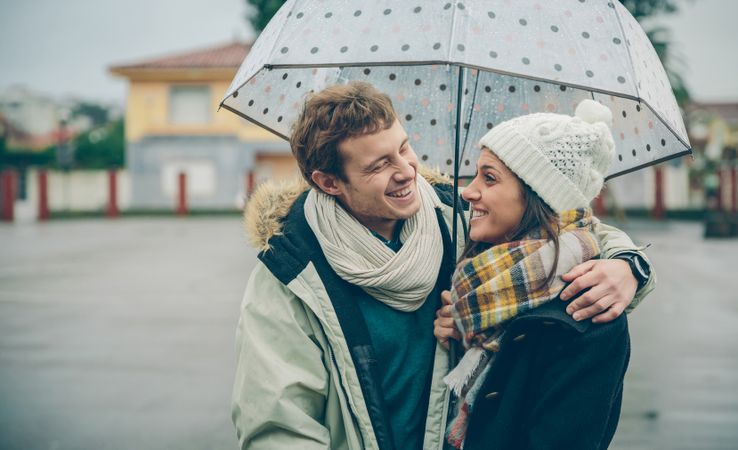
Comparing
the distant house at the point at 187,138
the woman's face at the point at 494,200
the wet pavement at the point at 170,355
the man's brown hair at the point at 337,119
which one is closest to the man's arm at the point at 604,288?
the woman's face at the point at 494,200

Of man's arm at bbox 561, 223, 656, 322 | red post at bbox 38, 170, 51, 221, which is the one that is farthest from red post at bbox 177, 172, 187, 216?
man's arm at bbox 561, 223, 656, 322

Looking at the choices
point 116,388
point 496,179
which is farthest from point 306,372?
point 116,388

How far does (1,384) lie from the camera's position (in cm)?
535

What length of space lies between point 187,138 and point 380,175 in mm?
30878

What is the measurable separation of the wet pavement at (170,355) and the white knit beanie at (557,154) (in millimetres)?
2762

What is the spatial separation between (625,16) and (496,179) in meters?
0.71

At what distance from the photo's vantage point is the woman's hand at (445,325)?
200 centimetres

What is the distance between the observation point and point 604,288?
5.84ft

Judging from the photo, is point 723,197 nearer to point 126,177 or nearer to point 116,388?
point 116,388

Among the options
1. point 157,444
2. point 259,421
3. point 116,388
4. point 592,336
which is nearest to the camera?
point 592,336

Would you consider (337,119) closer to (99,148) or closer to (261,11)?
(261,11)

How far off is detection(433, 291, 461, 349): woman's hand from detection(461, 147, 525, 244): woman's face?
196mm

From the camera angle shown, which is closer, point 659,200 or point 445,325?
point 445,325

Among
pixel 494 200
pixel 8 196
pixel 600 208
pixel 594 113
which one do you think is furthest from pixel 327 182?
pixel 8 196
